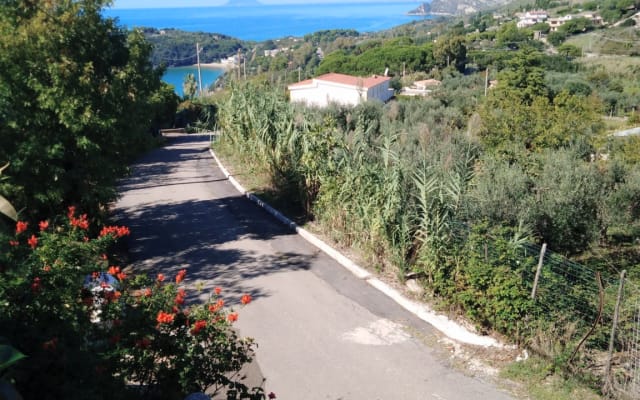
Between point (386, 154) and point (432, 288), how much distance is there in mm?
2398

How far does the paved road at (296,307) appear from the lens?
5445 mm

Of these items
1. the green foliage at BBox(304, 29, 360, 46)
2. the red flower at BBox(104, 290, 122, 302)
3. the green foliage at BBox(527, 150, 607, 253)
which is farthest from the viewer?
the green foliage at BBox(304, 29, 360, 46)

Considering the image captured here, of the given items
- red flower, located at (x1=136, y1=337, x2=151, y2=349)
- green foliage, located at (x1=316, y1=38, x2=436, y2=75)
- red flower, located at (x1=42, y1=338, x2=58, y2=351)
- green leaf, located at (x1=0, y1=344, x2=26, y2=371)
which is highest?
green foliage, located at (x1=316, y1=38, x2=436, y2=75)

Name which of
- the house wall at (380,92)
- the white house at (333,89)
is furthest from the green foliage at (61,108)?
the house wall at (380,92)

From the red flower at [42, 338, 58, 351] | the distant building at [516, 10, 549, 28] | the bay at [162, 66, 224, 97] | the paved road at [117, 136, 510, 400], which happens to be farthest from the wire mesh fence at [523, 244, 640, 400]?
the distant building at [516, 10, 549, 28]

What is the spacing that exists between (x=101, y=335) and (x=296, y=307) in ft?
11.5

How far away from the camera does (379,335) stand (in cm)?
643

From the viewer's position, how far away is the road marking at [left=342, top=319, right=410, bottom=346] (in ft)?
20.6

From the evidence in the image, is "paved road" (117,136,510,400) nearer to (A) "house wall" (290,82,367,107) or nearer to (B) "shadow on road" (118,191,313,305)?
(B) "shadow on road" (118,191,313,305)

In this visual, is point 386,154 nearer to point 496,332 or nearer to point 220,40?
point 496,332

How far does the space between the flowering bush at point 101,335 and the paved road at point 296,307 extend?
1545mm

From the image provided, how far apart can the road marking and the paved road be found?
0.04ft

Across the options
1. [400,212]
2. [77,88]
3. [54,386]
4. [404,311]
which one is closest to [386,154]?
[400,212]

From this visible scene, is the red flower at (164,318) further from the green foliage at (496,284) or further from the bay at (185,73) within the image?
the bay at (185,73)
